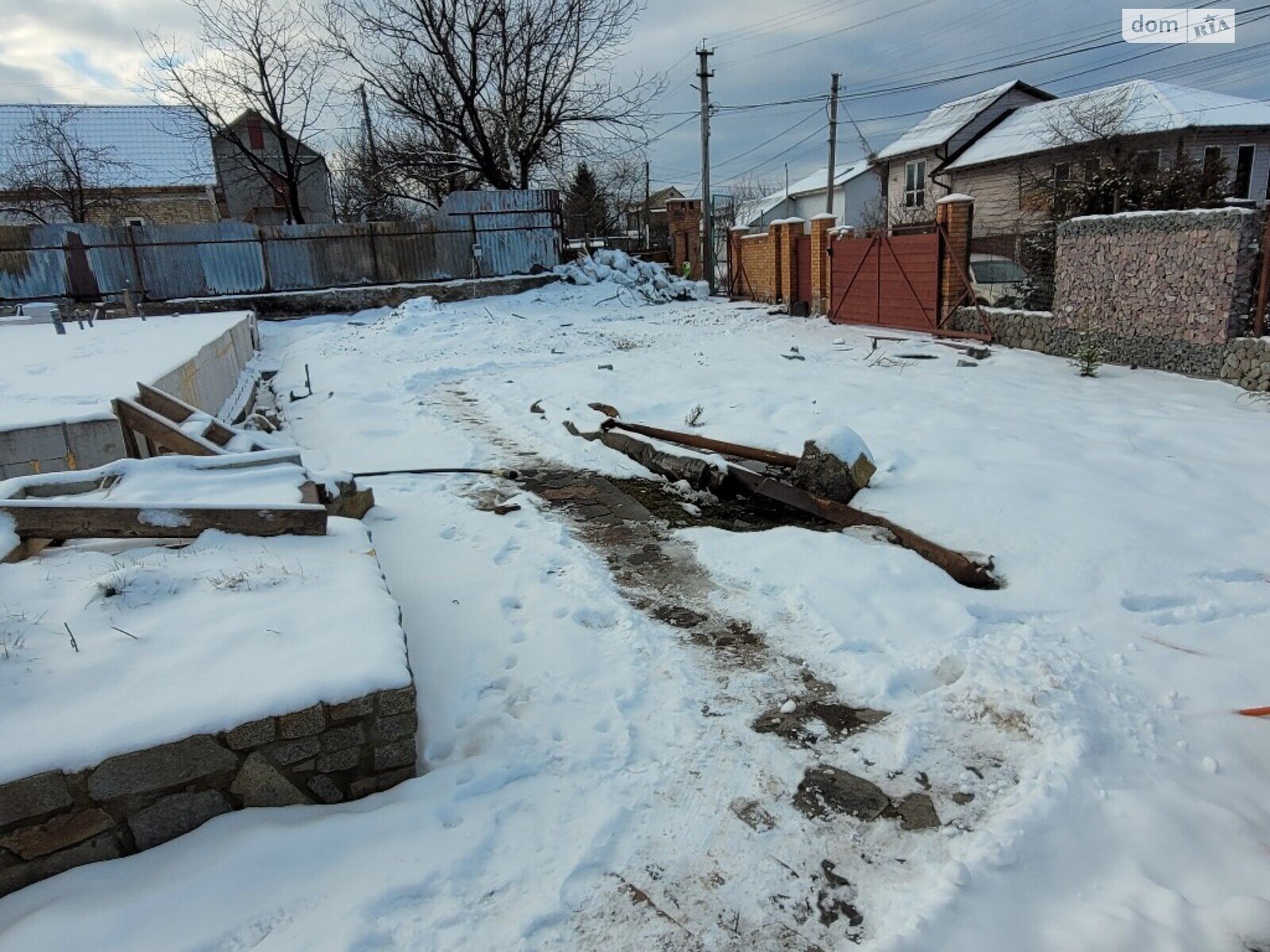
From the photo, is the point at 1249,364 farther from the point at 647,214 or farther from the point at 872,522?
the point at 647,214

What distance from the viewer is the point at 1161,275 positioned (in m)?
9.12

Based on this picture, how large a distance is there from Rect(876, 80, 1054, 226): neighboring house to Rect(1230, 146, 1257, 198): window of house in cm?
771

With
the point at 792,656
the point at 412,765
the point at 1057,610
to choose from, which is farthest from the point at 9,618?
the point at 1057,610

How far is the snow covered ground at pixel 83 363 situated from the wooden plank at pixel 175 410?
0.13 m

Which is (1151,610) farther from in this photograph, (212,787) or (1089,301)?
(1089,301)

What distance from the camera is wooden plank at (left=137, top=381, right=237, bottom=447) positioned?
18.2 feet

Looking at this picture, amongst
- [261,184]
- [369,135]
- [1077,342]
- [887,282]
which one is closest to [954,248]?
[887,282]

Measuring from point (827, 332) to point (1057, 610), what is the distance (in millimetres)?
11572

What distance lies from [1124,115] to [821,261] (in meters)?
13.8

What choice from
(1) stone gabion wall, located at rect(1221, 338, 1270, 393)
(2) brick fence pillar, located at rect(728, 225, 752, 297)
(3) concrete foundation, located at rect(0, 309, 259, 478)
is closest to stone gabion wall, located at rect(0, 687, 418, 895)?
(3) concrete foundation, located at rect(0, 309, 259, 478)

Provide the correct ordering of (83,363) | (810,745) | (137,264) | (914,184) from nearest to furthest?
(810,745) → (83,363) → (137,264) → (914,184)

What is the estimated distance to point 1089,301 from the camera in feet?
33.3

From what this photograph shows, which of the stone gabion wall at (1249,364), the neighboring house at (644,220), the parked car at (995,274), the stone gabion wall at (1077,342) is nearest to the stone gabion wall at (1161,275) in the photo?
the stone gabion wall at (1077,342)

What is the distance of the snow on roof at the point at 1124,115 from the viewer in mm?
22484
